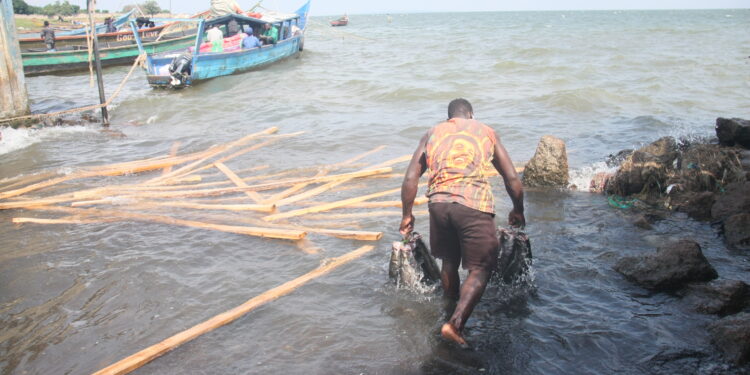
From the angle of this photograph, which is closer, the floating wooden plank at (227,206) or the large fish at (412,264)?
the large fish at (412,264)

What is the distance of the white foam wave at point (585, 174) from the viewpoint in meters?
7.44

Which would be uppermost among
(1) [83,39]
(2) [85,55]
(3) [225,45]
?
(1) [83,39]

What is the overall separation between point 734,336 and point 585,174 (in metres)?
4.39

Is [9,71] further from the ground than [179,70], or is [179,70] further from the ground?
[9,71]

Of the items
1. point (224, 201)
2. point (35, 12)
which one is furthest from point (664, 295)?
point (35, 12)

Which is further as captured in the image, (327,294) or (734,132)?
(734,132)

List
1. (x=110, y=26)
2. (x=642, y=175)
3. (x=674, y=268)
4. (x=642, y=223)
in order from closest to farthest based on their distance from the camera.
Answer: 1. (x=674, y=268)
2. (x=642, y=223)
3. (x=642, y=175)
4. (x=110, y=26)

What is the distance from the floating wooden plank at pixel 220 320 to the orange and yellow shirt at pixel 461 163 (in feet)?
5.07

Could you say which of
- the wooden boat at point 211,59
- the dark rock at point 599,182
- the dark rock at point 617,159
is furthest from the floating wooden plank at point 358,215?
the wooden boat at point 211,59

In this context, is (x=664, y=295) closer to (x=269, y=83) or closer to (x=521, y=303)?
(x=521, y=303)

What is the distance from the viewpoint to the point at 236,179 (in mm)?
7746

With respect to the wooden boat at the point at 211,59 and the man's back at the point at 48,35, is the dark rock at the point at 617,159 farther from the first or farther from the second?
the man's back at the point at 48,35

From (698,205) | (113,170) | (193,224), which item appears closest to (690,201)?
(698,205)

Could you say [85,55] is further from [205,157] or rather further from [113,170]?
[113,170]
